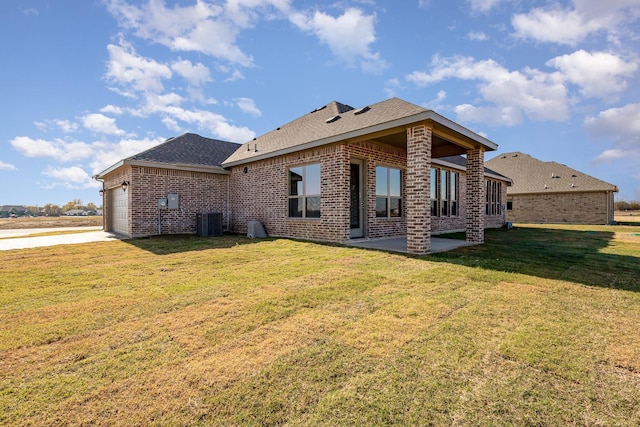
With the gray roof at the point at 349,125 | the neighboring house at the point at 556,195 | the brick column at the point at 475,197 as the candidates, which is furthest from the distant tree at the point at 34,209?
the neighboring house at the point at 556,195

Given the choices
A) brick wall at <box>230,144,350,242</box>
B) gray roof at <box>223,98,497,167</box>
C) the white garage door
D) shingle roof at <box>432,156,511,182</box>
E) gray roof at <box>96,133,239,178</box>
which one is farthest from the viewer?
shingle roof at <box>432,156,511,182</box>

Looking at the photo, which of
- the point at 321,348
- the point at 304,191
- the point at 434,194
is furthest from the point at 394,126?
the point at 434,194

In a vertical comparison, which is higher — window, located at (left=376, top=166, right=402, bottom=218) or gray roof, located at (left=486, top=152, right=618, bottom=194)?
gray roof, located at (left=486, top=152, right=618, bottom=194)

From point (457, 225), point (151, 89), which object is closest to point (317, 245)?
point (457, 225)

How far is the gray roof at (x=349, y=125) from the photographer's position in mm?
6950

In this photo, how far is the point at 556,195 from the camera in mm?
23438

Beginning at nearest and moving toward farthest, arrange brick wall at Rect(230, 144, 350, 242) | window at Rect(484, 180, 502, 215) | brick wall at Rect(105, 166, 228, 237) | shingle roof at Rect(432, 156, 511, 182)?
brick wall at Rect(230, 144, 350, 242), brick wall at Rect(105, 166, 228, 237), shingle roof at Rect(432, 156, 511, 182), window at Rect(484, 180, 502, 215)

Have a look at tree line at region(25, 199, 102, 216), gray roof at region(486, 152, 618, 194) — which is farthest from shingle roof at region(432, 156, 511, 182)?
tree line at region(25, 199, 102, 216)

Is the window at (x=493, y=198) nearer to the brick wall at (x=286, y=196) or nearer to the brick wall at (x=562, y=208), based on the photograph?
the brick wall at (x=562, y=208)

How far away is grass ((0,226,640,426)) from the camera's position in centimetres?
174

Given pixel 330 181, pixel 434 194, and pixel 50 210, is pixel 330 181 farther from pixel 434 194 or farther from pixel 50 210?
pixel 50 210

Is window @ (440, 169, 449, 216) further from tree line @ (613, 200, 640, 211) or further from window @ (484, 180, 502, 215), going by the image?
tree line @ (613, 200, 640, 211)

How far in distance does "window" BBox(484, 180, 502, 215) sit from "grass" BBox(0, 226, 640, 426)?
13123mm

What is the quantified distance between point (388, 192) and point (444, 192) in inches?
174
